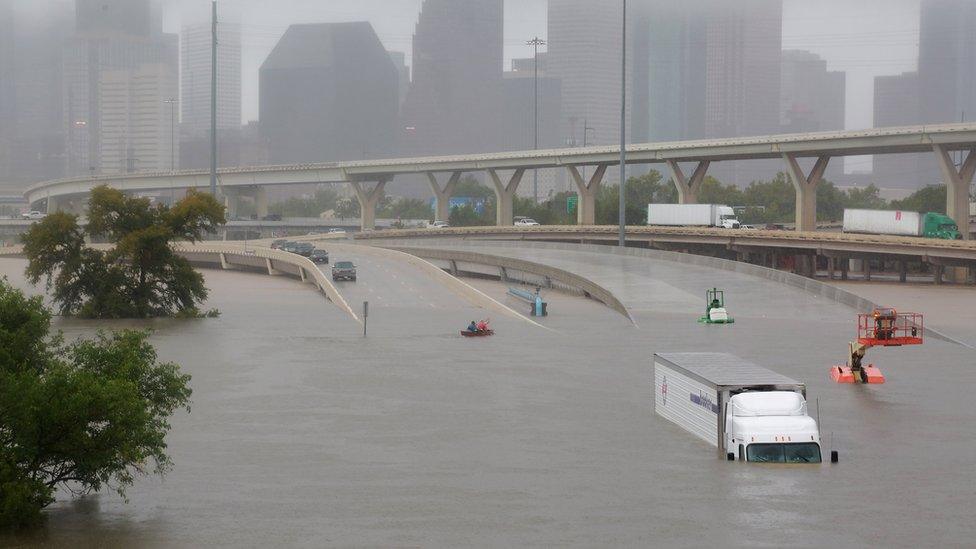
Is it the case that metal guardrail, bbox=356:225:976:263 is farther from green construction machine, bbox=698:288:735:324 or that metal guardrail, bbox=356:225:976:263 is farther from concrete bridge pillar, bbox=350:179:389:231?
green construction machine, bbox=698:288:735:324

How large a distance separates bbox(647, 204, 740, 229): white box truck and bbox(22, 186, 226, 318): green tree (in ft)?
210

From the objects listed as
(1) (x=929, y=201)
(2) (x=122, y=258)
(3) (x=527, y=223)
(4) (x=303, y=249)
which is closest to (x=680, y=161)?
(3) (x=527, y=223)

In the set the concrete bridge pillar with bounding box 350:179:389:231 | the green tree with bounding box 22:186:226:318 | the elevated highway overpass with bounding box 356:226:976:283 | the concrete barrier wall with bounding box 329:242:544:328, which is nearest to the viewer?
the concrete barrier wall with bounding box 329:242:544:328

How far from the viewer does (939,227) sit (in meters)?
106

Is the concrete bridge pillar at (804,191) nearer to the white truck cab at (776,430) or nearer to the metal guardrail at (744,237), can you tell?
the metal guardrail at (744,237)

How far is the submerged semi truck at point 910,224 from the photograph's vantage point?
106062 millimetres

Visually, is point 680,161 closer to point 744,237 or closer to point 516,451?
point 744,237

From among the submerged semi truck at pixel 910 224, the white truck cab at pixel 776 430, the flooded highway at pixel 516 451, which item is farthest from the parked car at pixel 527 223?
the white truck cab at pixel 776 430

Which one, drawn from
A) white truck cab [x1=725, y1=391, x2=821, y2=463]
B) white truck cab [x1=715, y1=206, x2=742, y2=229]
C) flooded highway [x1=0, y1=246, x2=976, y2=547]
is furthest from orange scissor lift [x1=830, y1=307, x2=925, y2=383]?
white truck cab [x1=715, y1=206, x2=742, y2=229]

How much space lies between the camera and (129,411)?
2805cm

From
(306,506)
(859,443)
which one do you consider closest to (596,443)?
(859,443)

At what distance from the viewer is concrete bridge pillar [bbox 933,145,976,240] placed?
111 metres

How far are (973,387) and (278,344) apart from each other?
29.9 meters

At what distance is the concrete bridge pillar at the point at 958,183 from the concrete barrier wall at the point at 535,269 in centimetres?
3685
